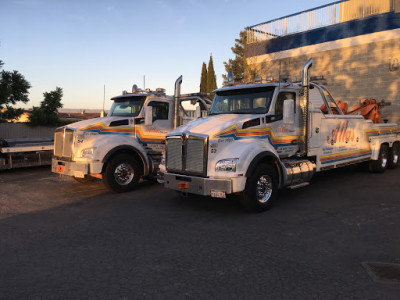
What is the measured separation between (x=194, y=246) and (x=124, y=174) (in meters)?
4.35

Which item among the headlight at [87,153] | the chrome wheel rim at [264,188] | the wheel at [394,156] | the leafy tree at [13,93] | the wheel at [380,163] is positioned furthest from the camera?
the leafy tree at [13,93]

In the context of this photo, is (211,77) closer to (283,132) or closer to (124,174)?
(124,174)

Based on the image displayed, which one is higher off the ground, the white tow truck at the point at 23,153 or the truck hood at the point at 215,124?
the truck hood at the point at 215,124

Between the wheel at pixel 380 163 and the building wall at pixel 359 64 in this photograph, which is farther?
the building wall at pixel 359 64

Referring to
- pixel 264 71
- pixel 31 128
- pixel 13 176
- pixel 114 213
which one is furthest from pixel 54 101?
pixel 114 213

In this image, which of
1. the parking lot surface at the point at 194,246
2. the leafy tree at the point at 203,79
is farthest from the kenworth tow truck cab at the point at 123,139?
the leafy tree at the point at 203,79

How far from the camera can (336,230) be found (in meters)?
5.42

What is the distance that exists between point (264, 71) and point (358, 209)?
1357cm

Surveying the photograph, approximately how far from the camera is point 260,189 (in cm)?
658

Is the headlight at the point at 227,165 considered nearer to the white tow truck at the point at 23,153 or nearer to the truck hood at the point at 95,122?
the truck hood at the point at 95,122

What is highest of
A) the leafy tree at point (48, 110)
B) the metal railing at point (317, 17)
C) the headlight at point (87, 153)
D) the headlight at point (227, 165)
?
the metal railing at point (317, 17)

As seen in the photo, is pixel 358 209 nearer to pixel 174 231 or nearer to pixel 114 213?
pixel 174 231

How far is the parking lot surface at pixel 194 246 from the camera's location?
3490 millimetres

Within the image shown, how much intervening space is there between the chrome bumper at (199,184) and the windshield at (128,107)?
3239 millimetres
